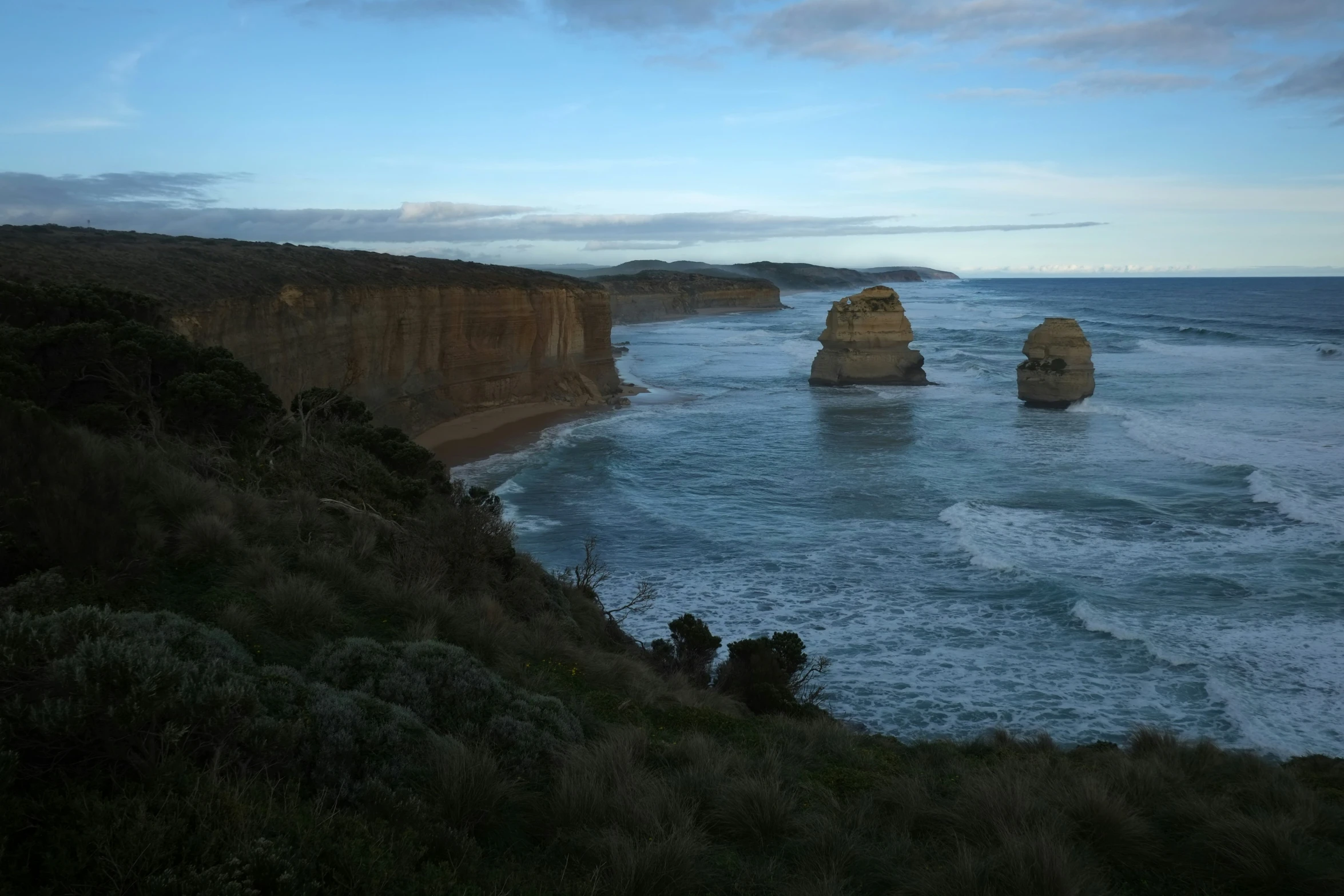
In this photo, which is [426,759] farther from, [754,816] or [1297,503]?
[1297,503]

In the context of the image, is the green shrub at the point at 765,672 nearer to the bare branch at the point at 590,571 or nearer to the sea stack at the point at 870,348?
the bare branch at the point at 590,571

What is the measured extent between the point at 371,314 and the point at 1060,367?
27.2 meters

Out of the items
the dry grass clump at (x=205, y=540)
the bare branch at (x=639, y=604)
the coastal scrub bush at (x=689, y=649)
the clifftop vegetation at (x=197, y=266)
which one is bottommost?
the bare branch at (x=639, y=604)

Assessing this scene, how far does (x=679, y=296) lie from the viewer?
12456 cm

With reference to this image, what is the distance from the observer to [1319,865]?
524 cm

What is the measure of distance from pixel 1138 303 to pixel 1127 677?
13131 cm

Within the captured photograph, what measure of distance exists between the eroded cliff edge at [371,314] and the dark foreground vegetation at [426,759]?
13.4 metres

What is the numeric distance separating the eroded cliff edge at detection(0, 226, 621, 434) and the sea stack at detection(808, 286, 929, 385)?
11.3 metres

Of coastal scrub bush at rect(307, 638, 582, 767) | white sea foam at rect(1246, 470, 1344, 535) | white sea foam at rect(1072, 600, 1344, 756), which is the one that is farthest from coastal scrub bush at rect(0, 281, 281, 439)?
white sea foam at rect(1246, 470, 1344, 535)

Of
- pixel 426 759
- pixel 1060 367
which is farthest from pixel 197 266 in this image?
pixel 1060 367

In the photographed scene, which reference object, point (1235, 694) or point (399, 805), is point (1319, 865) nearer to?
point (399, 805)

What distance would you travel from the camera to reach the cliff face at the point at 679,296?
115 m

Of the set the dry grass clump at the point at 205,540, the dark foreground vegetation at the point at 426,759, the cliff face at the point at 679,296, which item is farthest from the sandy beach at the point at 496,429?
the cliff face at the point at 679,296

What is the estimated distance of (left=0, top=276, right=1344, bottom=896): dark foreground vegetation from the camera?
3.70 meters
